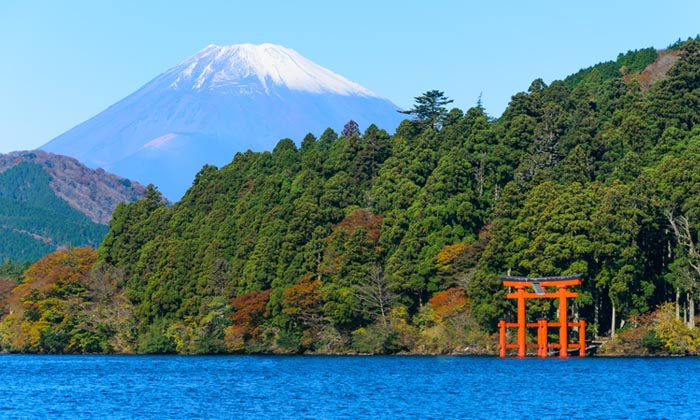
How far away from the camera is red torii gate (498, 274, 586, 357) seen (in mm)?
59688

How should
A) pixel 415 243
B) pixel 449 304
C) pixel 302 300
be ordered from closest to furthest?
pixel 449 304
pixel 415 243
pixel 302 300

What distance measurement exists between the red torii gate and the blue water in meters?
1.74

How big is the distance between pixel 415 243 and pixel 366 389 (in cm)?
2283

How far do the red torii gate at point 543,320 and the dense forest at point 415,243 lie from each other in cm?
116

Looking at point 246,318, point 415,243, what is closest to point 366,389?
point 415,243

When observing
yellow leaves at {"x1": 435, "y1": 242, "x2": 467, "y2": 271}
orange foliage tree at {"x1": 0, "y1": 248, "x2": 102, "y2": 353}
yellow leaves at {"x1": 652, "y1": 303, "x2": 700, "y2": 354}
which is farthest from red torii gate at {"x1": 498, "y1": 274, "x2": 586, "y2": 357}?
orange foliage tree at {"x1": 0, "y1": 248, "x2": 102, "y2": 353}

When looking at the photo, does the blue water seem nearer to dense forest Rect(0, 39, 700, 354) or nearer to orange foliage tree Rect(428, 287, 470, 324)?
orange foliage tree Rect(428, 287, 470, 324)

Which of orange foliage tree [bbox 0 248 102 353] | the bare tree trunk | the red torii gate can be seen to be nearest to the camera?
the bare tree trunk

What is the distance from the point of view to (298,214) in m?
75.7

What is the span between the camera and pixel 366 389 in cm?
4666

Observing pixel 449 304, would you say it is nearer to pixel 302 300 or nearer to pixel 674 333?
pixel 302 300

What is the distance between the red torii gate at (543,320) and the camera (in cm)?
5969

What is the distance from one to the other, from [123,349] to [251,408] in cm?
3908

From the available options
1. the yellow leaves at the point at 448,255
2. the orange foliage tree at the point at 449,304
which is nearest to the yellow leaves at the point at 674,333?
the orange foliage tree at the point at 449,304
